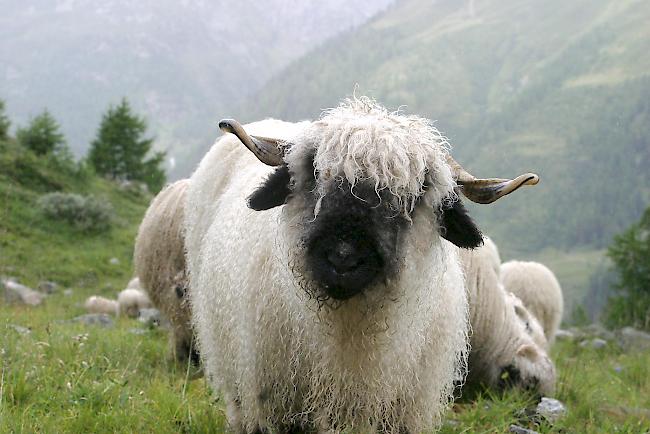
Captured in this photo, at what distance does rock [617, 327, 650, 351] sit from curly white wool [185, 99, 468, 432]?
10221mm

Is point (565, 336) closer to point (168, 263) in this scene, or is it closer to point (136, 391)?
point (168, 263)

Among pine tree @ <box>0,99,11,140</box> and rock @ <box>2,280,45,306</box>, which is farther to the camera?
pine tree @ <box>0,99,11,140</box>

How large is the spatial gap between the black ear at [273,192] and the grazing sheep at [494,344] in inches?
146

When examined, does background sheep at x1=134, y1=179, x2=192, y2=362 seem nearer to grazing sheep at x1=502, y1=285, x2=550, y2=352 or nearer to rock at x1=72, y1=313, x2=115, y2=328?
rock at x1=72, y1=313, x2=115, y2=328

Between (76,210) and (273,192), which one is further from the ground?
(76,210)

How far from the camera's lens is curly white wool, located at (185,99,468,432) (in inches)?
134

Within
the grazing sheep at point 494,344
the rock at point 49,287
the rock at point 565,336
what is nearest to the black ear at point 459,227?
the grazing sheep at point 494,344

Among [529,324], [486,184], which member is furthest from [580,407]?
[486,184]

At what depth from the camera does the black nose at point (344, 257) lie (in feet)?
9.92

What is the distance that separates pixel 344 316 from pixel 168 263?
4.89m

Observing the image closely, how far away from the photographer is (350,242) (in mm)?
3057

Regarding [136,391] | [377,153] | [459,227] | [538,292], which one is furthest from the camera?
[538,292]

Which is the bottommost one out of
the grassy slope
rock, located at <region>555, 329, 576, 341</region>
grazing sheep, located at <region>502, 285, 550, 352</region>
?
rock, located at <region>555, 329, 576, 341</region>

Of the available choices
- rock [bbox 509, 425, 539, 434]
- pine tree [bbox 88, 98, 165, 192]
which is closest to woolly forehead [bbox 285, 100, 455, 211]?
rock [bbox 509, 425, 539, 434]
